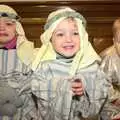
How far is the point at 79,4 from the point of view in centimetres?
183

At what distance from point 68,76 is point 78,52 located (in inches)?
4.3

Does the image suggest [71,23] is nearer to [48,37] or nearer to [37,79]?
[48,37]

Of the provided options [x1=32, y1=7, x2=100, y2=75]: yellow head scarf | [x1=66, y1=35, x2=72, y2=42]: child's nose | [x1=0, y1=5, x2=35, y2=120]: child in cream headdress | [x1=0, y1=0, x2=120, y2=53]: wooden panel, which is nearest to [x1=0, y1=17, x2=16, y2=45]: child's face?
[x1=0, y1=5, x2=35, y2=120]: child in cream headdress

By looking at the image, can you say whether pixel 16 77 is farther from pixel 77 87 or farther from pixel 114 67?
pixel 114 67

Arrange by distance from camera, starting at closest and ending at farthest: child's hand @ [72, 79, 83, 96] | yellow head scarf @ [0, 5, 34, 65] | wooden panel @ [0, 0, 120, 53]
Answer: child's hand @ [72, 79, 83, 96], yellow head scarf @ [0, 5, 34, 65], wooden panel @ [0, 0, 120, 53]

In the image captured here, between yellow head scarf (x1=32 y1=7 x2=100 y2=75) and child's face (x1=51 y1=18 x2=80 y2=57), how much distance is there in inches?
0.7

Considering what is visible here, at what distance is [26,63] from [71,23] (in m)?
0.26

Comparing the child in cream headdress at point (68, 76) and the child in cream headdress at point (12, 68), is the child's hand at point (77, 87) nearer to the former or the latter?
the child in cream headdress at point (68, 76)

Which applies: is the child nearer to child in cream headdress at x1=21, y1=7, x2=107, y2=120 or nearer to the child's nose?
child in cream headdress at x1=21, y1=7, x2=107, y2=120

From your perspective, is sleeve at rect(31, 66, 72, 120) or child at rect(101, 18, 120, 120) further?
child at rect(101, 18, 120, 120)

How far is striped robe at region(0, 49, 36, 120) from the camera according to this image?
139 cm

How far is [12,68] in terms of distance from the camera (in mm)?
1418

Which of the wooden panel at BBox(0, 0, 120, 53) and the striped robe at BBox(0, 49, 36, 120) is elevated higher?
the wooden panel at BBox(0, 0, 120, 53)

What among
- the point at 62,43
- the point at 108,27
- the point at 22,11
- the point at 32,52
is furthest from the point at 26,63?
the point at 108,27
